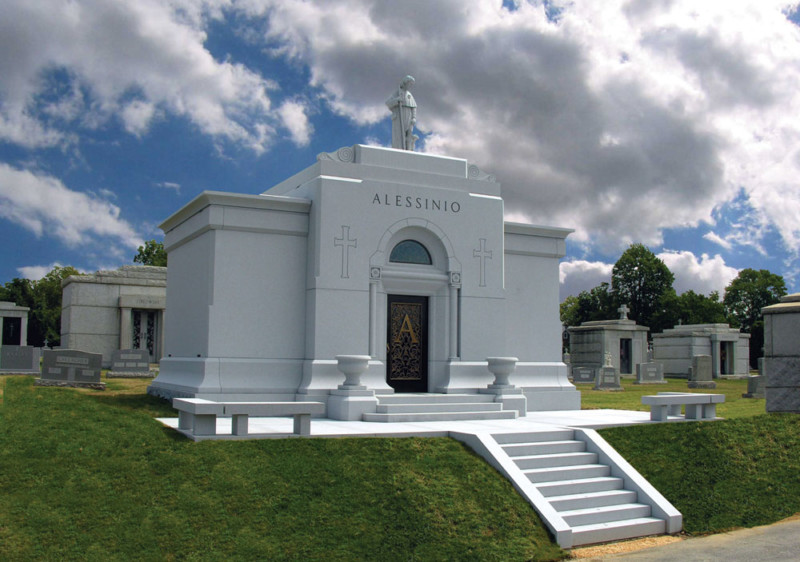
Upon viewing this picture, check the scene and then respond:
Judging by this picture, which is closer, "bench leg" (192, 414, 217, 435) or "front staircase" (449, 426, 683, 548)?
"front staircase" (449, 426, 683, 548)

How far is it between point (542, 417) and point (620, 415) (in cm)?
157

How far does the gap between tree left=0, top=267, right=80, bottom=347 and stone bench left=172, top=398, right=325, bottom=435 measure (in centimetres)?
4446

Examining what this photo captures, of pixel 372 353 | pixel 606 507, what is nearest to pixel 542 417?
pixel 372 353

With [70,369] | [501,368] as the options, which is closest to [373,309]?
[501,368]

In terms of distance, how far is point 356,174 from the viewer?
591 inches

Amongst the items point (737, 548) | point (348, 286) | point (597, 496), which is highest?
point (348, 286)

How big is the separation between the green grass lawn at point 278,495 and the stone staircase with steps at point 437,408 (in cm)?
283

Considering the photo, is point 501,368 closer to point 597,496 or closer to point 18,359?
point 597,496

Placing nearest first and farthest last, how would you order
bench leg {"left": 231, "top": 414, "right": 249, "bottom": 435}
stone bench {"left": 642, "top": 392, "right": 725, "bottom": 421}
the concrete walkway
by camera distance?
1. the concrete walkway
2. bench leg {"left": 231, "top": 414, "right": 249, "bottom": 435}
3. stone bench {"left": 642, "top": 392, "right": 725, "bottom": 421}

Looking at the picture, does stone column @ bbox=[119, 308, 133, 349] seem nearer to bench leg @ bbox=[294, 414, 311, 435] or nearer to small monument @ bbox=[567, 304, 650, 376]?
small monument @ bbox=[567, 304, 650, 376]

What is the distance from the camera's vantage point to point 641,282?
6072cm

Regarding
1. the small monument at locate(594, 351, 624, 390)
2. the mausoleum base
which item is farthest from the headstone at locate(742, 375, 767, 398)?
the mausoleum base

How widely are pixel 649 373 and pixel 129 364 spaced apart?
21230 mm

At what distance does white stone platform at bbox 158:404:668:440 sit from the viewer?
410 inches
